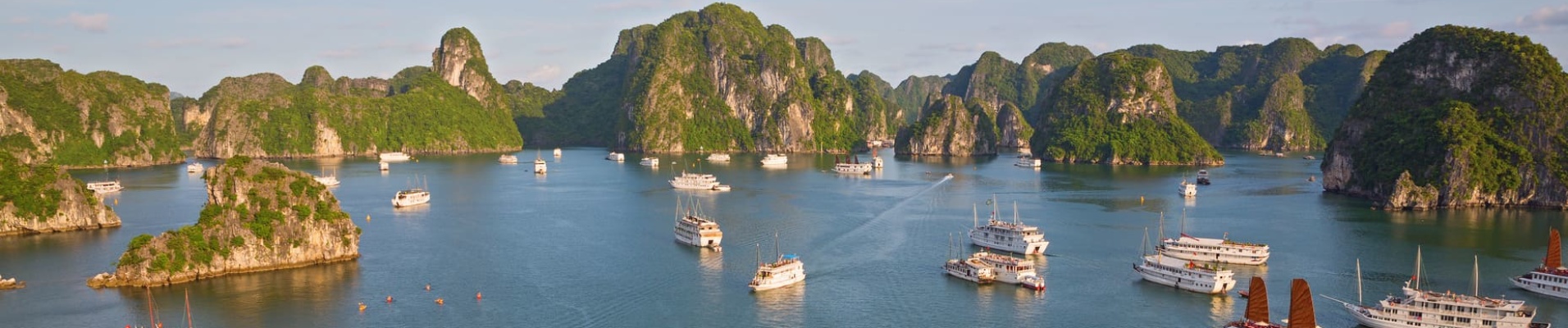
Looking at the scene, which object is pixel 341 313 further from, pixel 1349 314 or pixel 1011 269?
pixel 1349 314

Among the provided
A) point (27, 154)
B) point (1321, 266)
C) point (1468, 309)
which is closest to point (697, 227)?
point (1321, 266)

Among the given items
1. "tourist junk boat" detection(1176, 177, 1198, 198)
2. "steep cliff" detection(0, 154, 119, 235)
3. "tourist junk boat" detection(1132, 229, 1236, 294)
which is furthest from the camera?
"tourist junk boat" detection(1176, 177, 1198, 198)

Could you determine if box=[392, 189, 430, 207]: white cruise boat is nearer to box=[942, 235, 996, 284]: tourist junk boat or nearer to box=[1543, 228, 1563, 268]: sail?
box=[942, 235, 996, 284]: tourist junk boat

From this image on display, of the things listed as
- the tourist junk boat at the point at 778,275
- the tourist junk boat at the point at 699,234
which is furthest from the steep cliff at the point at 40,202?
the tourist junk boat at the point at 778,275

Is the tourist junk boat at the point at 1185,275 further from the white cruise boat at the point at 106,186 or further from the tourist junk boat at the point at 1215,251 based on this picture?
the white cruise boat at the point at 106,186

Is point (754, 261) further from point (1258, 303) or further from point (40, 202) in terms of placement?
point (40, 202)

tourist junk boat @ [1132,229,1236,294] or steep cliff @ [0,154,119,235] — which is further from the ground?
steep cliff @ [0,154,119,235]

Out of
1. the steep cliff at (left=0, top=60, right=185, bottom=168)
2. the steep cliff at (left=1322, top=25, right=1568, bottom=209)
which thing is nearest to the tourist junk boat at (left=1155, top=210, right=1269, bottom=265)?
the steep cliff at (left=1322, top=25, right=1568, bottom=209)

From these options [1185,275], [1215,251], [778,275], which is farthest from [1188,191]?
[778,275]
